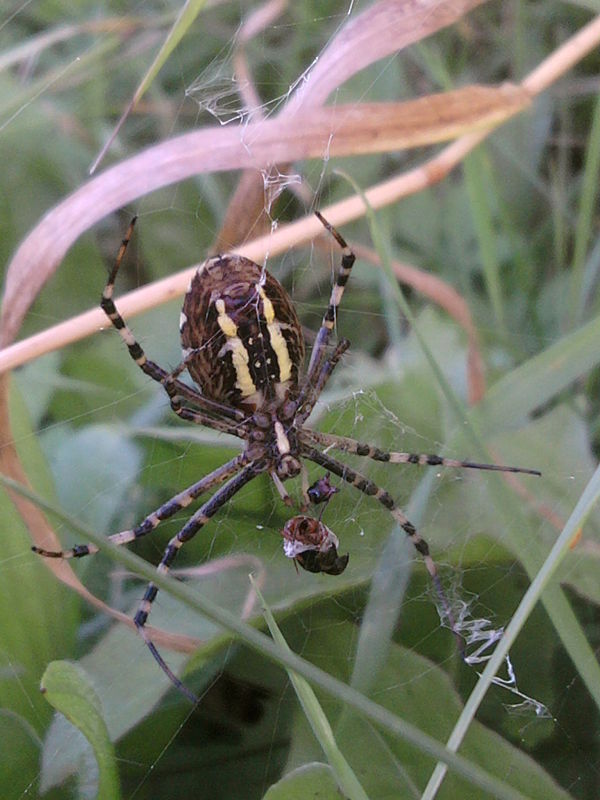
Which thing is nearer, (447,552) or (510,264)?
(447,552)

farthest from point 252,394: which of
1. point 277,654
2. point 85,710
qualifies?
point 277,654

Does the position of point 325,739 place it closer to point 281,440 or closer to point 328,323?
point 281,440

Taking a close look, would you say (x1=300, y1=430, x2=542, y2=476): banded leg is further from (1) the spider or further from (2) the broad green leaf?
(2) the broad green leaf

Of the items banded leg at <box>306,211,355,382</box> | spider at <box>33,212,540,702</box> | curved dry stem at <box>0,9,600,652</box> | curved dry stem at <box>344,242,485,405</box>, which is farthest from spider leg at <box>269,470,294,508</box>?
curved dry stem at <box>344,242,485,405</box>

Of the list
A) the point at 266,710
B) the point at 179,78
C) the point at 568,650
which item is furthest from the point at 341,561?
the point at 179,78

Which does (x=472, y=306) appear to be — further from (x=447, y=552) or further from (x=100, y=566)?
(x=100, y=566)

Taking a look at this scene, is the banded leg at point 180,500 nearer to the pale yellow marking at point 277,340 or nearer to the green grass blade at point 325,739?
the pale yellow marking at point 277,340

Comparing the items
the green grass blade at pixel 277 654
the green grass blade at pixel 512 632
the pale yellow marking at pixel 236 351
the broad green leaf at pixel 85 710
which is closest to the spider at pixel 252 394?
the pale yellow marking at pixel 236 351
